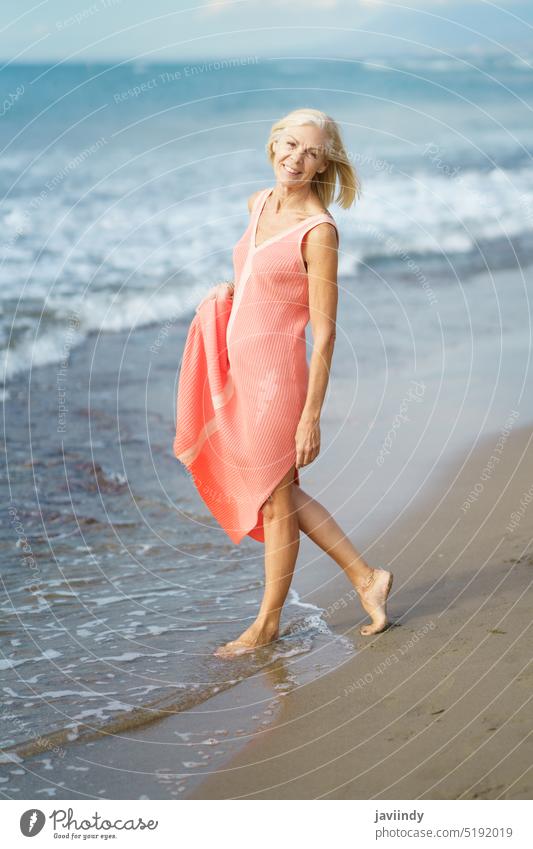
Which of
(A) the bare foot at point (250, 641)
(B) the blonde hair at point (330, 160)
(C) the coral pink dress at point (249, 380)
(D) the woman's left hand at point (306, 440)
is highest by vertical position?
(B) the blonde hair at point (330, 160)

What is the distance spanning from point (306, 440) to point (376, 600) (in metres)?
0.67

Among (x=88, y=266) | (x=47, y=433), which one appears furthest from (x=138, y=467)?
(x=88, y=266)

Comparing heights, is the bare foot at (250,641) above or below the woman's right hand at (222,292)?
below

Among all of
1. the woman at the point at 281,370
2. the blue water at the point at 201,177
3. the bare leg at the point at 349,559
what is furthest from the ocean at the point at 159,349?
the woman at the point at 281,370

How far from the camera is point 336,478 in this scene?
19.4 ft

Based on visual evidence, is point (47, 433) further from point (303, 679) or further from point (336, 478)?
point (303, 679)

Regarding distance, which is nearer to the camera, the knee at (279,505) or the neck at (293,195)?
the neck at (293,195)

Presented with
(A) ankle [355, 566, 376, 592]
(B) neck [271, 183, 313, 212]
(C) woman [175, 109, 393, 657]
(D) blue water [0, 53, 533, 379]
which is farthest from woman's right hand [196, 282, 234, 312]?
(D) blue water [0, 53, 533, 379]

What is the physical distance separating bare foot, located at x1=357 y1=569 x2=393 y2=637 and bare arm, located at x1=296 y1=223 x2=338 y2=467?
2.09 ft

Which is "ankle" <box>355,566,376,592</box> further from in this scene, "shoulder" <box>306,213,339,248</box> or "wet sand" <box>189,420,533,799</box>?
"shoulder" <box>306,213,339,248</box>

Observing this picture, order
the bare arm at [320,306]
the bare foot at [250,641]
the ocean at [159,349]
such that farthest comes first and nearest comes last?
A: 1. the ocean at [159,349]
2. the bare foot at [250,641]
3. the bare arm at [320,306]

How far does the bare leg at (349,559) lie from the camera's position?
159 inches

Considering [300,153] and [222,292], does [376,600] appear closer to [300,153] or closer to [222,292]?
[222,292]

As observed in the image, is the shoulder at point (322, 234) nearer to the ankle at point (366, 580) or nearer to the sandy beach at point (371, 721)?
the ankle at point (366, 580)
